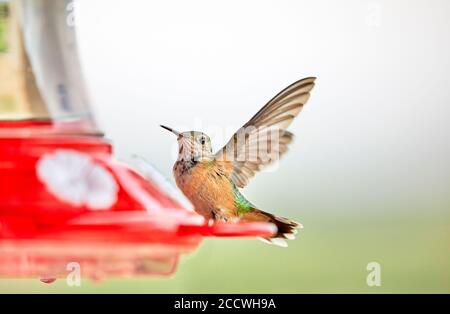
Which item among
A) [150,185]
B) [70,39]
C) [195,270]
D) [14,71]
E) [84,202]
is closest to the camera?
[84,202]

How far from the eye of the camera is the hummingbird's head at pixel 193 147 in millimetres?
1816

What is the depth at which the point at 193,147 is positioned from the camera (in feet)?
5.97

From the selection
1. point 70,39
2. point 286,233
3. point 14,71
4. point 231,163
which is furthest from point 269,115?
point 14,71

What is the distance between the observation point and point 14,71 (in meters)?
1.59

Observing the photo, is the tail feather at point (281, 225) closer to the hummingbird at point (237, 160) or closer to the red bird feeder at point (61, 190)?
the hummingbird at point (237, 160)

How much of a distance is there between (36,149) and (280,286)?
1.28 meters

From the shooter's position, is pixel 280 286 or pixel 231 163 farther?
pixel 280 286


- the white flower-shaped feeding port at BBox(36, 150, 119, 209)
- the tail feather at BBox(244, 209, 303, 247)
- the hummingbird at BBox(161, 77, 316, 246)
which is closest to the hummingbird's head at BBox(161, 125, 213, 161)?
the hummingbird at BBox(161, 77, 316, 246)

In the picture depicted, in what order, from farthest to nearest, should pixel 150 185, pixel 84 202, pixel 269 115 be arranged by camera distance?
pixel 269 115, pixel 150 185, pixel 84 202

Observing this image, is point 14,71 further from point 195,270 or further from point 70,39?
point 195,270

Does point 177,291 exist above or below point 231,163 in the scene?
below

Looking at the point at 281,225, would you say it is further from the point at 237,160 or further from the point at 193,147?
the point at 193,147

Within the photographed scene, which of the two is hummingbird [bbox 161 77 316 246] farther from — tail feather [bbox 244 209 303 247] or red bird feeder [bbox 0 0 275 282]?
red bird feeder [bbox 0 0 275 282]

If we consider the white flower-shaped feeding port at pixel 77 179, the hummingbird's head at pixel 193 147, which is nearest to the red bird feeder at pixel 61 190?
the white flower-shaped feeding port at pixel 77 179
